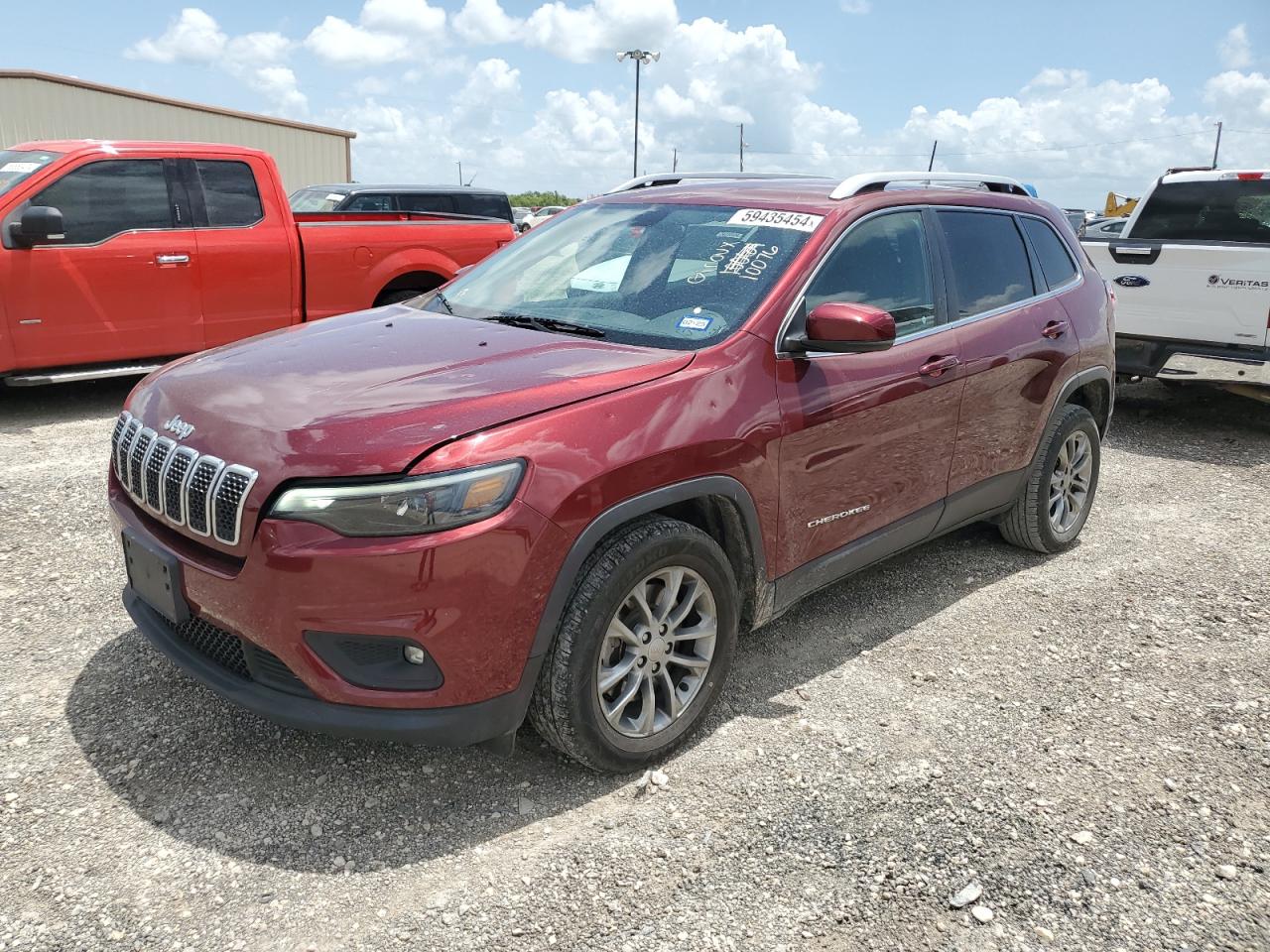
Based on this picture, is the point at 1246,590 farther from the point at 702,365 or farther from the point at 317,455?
the point at 317,455

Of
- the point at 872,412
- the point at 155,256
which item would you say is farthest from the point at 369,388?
the point at 155,256

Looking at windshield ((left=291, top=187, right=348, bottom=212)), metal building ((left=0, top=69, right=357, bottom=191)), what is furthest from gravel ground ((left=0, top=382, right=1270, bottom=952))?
metal building ((left=0, top=69, right=357, bottom=191))

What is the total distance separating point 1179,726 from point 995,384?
1.51m

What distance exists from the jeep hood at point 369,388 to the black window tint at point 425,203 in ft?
41.1

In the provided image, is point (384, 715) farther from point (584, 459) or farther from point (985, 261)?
point (985, 261)

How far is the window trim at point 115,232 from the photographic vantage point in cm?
679

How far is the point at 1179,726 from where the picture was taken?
354 centimetres

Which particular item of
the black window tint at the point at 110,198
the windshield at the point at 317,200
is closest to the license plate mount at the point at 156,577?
the black window tint at the point at 110,198

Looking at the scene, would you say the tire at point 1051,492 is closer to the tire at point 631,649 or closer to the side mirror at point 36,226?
the tire at point 631,649

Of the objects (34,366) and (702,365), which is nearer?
(702,365)

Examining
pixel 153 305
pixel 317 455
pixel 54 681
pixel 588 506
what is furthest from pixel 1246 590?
pixel 153 305

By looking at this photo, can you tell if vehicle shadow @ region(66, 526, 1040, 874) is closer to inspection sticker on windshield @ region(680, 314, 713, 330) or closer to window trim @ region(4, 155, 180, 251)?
inspection sticker on windshield @ region(680, 314, 713, 330)

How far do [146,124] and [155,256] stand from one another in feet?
70.3

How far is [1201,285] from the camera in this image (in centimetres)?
736
